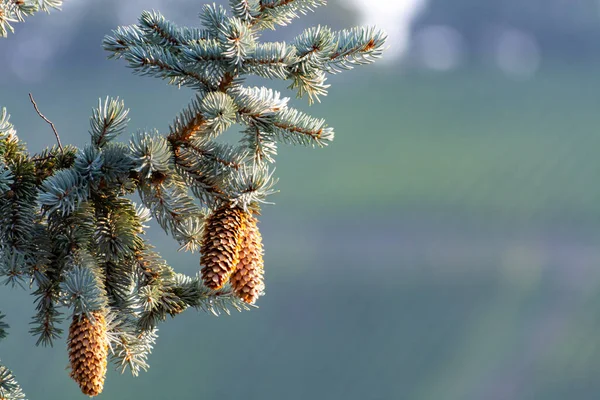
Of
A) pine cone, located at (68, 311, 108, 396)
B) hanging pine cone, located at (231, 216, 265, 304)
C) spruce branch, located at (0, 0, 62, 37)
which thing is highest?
spruce branch, located at (0, 0, 62, 37)

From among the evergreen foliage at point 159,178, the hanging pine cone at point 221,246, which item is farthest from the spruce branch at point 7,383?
the hanging pine cone at point 221,246

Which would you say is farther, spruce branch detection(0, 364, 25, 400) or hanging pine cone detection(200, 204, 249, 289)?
spruce branch detection(0, 364, 25, 400)

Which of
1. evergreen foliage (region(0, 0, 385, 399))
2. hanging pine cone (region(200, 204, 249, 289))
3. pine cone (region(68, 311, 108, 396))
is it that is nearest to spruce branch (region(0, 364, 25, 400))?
evergreen foliage (region(0, 0, 385, 399))

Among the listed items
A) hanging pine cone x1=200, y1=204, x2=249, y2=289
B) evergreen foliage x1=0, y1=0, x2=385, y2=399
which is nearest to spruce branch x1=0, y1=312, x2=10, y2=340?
evergreen foliage x1=0, y1=0, x2=385, y2=399

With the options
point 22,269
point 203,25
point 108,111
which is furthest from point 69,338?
point 203,25

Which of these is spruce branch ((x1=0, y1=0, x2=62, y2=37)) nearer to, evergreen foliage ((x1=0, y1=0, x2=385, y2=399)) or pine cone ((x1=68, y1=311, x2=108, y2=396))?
evergreen foliage ((x1=0, y1=0, x2=385, y2=399))

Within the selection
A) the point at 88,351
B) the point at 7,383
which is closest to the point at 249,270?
the point at 88,351

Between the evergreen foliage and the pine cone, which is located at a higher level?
the evergreen foliage
